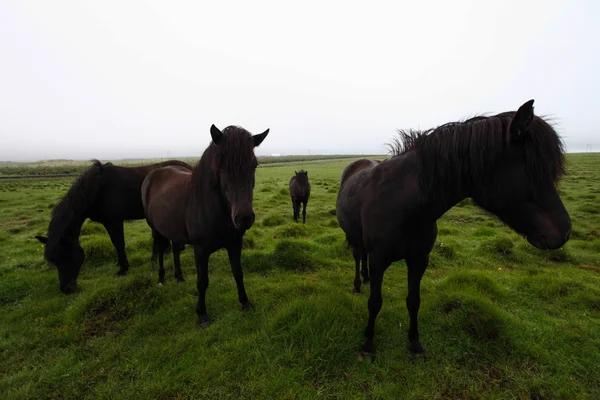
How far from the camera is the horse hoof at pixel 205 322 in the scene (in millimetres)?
3875

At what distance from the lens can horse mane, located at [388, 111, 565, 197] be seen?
80.0 inches

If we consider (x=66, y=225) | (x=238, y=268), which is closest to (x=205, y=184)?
(x=238, y=268)

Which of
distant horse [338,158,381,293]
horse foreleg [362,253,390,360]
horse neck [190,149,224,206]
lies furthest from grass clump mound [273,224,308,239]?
horse foreleg [362,253,390,360]

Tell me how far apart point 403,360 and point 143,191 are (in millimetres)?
5407

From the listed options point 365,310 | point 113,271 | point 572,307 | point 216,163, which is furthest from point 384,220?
point 113,271

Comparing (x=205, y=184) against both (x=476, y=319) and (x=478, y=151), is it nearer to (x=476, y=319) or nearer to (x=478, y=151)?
(x=478, y=151)

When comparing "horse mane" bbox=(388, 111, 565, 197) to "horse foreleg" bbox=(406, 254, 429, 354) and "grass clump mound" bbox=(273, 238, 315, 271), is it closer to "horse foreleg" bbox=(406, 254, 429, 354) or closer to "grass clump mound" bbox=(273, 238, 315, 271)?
"horse foreleg" bbox=(406, 254, 429, 354)

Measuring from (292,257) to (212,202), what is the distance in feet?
9.16

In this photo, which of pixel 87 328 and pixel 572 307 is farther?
pixel 572 307

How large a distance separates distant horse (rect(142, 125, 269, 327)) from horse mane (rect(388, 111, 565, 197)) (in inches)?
76.2

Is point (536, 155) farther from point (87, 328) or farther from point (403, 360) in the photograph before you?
point (87, 328)

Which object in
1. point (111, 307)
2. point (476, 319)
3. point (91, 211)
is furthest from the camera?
point (91, 211)

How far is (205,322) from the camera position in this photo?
395 cm

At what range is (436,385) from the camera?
2.84 m
